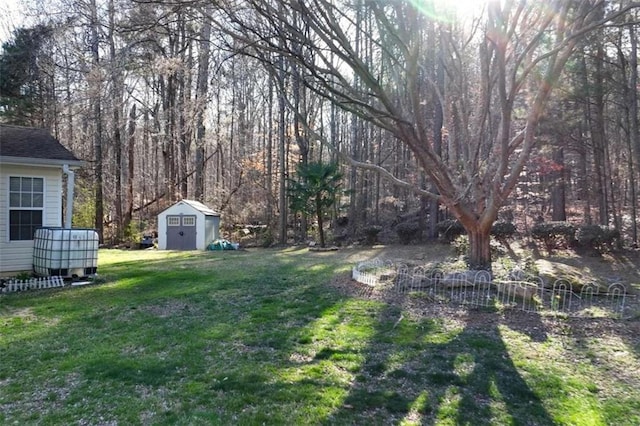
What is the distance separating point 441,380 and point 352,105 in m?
6.00

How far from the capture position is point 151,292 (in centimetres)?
686

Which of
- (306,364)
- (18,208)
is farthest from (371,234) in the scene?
(306,364)

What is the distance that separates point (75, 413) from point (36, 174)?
6.77 metres

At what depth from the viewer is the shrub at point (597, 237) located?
10664 millimetres

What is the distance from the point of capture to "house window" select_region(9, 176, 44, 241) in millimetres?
7820

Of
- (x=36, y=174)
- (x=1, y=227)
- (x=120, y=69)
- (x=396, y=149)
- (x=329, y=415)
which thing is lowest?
(x=329, y=415)

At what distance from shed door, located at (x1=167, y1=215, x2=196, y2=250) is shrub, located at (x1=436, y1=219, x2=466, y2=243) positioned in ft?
29.6

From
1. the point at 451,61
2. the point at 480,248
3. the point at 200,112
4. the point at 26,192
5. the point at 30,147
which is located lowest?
the point at 480,248

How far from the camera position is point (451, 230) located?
46.1ft

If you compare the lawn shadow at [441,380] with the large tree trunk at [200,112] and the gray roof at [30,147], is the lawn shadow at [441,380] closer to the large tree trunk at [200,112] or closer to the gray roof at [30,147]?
the gray roof at [30,147]

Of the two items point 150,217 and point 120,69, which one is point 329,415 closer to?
point 120,69

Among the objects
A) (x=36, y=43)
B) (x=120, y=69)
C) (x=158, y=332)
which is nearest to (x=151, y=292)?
(x=158, y=332)

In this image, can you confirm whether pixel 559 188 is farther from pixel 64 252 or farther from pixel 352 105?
pixel 64 252

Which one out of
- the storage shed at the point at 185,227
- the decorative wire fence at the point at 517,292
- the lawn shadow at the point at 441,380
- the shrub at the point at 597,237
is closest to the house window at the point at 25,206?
the decorative wire fence at the point at 517,292
